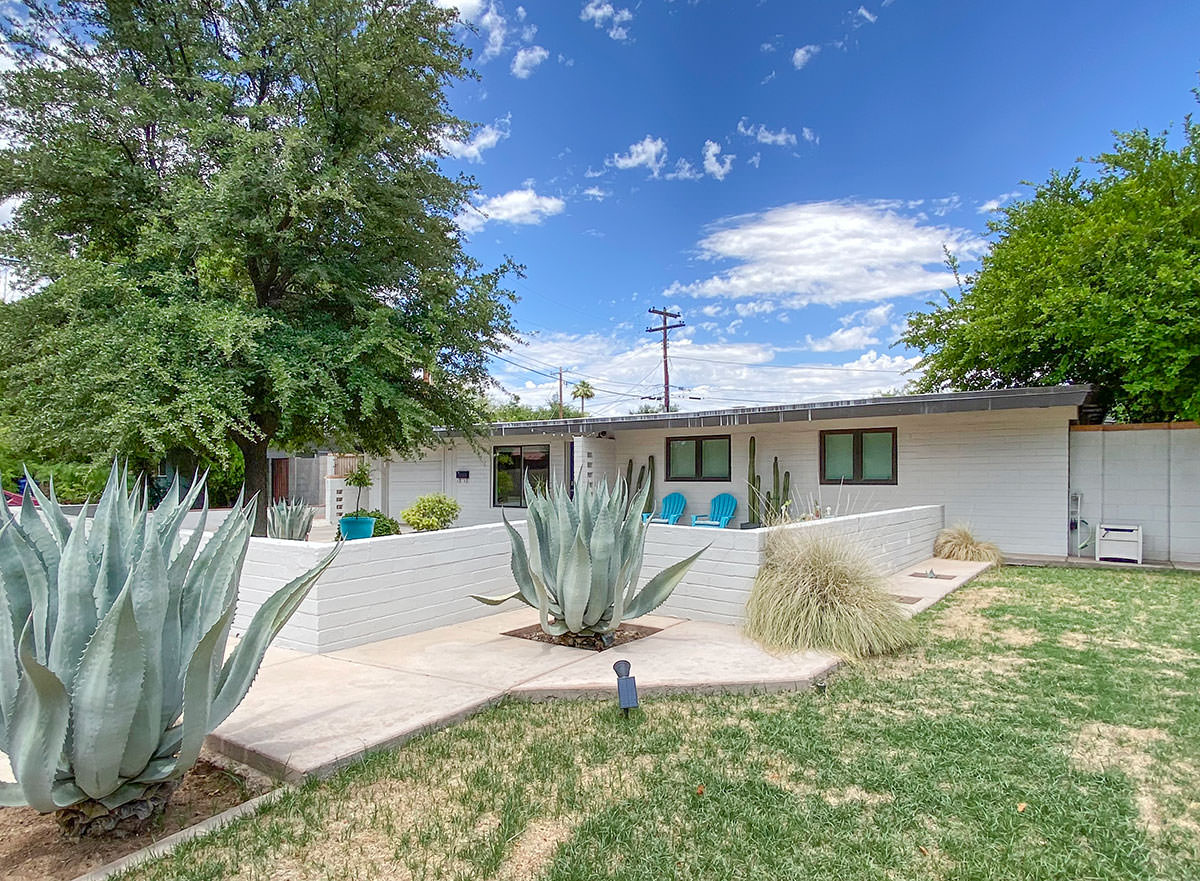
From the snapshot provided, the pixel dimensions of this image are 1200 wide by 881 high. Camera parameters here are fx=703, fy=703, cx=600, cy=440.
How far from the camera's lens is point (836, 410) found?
12.0 m

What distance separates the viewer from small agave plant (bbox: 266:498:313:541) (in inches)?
386

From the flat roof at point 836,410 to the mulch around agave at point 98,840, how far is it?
10353 mm

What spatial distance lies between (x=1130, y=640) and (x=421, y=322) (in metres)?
9.27

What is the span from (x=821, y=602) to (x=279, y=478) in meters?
22.9

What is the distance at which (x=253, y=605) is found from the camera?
5.72 meters

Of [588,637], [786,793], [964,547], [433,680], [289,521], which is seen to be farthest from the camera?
[964,547]

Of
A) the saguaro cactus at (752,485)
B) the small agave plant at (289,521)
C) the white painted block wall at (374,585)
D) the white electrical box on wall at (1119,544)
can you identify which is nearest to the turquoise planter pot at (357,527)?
the small agave plant at (289,521)

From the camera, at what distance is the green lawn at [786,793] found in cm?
251

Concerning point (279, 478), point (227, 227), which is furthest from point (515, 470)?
point (279, 478)

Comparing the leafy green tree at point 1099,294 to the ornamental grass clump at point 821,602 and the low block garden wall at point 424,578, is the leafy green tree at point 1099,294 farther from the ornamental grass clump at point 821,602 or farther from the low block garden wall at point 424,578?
the ornamental grass clump at point 821,602

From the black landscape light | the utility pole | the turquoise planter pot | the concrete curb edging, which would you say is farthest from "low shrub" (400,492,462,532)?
the utility pole

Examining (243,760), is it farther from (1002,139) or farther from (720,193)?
(720,193)

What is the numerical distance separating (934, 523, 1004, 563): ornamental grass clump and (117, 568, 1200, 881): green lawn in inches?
238

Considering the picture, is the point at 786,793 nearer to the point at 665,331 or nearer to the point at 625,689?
the point at 625,689
